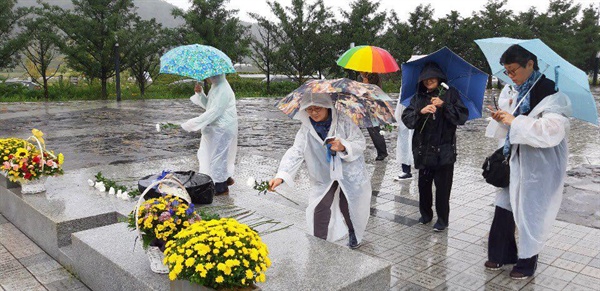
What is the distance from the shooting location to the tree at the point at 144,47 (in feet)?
82.4

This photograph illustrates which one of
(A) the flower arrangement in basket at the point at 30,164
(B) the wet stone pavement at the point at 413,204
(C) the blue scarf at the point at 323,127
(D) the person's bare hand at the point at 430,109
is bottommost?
(B) the wet stone pavement at the point at 413,204

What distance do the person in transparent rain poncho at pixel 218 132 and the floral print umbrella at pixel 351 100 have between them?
1997 mm

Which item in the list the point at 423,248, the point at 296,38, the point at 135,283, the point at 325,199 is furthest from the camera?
the point at 296,38

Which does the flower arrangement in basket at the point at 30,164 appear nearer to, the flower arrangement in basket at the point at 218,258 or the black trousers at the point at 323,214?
the black trousers at the point at 323,214

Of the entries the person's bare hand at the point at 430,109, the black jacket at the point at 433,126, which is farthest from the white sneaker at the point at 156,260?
the black jacket at the point at 433,126

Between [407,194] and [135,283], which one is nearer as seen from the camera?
[135,283]

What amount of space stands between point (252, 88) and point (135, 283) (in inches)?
1093

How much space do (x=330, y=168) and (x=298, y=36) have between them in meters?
24.1

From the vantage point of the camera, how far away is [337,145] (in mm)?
4305

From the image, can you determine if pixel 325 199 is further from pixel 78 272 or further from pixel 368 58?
pixel 368 58

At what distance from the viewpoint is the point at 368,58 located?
7258mm

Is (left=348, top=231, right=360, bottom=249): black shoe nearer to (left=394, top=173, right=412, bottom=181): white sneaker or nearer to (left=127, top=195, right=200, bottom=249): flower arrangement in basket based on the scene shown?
(left=127, top=195, right=200, bottom=249): flower arrangement in basket

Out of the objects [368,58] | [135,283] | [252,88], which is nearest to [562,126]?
[135,283]

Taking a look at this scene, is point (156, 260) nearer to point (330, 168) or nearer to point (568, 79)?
point (330, 168)
